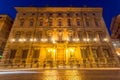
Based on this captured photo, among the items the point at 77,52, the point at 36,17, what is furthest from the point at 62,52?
the point at 36,17

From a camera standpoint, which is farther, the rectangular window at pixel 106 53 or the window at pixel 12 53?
the rectangular window at pixel 106 53

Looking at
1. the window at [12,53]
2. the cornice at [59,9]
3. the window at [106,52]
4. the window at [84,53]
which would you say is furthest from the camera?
the cornice at [59,9]

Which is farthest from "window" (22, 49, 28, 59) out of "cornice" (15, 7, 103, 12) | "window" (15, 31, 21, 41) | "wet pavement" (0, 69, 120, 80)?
"wet pavement" (0, 69, 120, 80)

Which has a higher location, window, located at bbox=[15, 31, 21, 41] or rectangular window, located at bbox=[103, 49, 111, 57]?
window, located at bbox=[15, 31, 21, 41]

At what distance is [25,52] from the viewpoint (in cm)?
2172

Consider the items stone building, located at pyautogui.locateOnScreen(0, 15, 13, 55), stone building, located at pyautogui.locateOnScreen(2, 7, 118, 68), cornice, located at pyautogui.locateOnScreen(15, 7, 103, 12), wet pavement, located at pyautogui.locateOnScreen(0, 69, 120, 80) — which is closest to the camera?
wet pavement, located at pyautogui.locateOnScreen(0, 69, 120, 80)

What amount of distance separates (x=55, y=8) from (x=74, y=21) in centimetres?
543

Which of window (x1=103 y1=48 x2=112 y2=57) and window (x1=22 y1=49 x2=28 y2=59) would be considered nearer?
window (x1=22 y1=49 x2=28 y2=59)

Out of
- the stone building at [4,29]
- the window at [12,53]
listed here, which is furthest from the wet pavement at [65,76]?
the stone building at [4,29]

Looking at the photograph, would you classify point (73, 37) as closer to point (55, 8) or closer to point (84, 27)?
point (84, 27)

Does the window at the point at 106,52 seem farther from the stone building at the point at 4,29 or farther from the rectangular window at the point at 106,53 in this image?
the stone building at the point at 4,29

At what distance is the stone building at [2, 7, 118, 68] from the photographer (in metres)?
20.5

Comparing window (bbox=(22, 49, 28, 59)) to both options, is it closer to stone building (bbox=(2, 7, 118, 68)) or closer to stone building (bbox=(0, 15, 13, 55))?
stone building (bbox=(2, 7, 118, 68))

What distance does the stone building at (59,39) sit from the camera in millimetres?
20484
